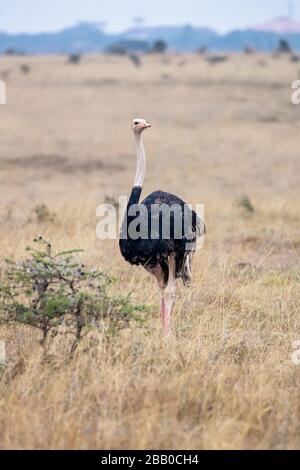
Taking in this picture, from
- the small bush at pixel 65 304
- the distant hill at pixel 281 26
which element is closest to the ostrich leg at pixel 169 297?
the small bush at pixel 65 304

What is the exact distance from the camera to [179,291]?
734 centimetres

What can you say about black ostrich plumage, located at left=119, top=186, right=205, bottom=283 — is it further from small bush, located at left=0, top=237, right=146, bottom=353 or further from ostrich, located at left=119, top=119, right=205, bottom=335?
small bush, located at left=0, top=237, right=146, bottom=353

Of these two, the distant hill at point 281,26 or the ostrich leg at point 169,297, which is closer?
the ostrich leg at point 169,297

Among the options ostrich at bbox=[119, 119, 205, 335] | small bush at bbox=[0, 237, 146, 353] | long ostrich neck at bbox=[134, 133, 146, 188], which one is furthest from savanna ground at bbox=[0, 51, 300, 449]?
long ostrich neck at bbox=[134, 133, 146, 188]

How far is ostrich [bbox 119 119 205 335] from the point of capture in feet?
20.7

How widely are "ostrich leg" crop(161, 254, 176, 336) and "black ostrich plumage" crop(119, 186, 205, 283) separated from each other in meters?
0.07

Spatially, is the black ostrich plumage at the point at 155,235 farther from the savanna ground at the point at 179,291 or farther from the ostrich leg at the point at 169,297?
the savanna ground at the point at 179,291

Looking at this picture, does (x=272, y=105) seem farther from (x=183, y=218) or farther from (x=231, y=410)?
(x=231, y=410)

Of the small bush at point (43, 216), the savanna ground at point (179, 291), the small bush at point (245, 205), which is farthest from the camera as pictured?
the small bush at point (245, 205)

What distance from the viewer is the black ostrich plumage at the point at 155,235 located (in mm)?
6293

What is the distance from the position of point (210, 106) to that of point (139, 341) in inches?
851

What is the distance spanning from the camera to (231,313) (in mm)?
6879

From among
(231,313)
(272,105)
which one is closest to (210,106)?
(272,105)

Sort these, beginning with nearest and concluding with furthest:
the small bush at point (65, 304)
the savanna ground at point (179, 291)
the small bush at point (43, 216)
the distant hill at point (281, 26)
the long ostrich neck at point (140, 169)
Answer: the savanna ground at point (179, 291) < the small bush at point (65, 304) < the long ostrich neck at point (140, 169) < the small bush at point (43, 216) < the distant hill at point (281, 26)
